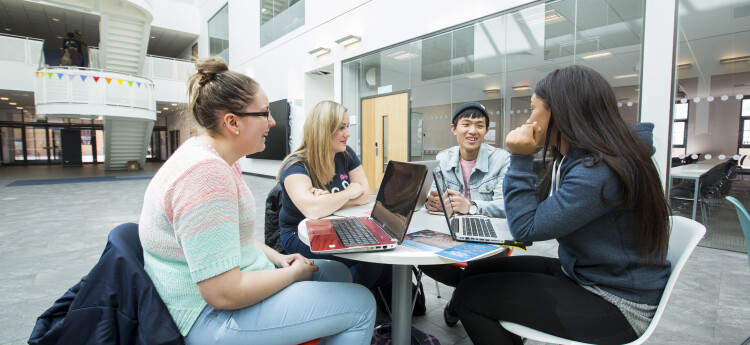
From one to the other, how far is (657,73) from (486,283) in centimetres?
373

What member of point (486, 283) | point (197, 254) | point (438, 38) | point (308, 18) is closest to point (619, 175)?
point (486, 283)

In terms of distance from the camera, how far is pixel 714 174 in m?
3.62

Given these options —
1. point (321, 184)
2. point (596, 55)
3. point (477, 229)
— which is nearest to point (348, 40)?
point (596, 55)

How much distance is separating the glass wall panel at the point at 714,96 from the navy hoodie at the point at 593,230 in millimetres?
3457

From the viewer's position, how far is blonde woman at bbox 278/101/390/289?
1729 millimetres

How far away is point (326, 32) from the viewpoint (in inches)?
311

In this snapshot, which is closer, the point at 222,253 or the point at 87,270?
the point at 222,253

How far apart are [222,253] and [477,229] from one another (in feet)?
3.04

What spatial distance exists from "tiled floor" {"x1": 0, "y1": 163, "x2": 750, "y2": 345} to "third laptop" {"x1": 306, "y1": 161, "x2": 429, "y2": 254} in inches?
36.0

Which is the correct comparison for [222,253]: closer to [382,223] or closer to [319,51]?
[382,223]

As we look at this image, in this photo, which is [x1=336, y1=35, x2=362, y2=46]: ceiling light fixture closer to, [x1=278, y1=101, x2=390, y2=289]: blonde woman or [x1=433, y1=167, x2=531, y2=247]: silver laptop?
[x1=278, y1=101, x2=390, y2=289]: blonde woman

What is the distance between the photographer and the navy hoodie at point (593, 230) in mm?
983

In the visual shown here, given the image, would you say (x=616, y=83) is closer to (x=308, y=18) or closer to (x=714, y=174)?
(x=714, y=174)

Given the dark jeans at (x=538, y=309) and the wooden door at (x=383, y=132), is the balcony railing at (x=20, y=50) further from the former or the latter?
the dark jeans at (x=538, y=309)
